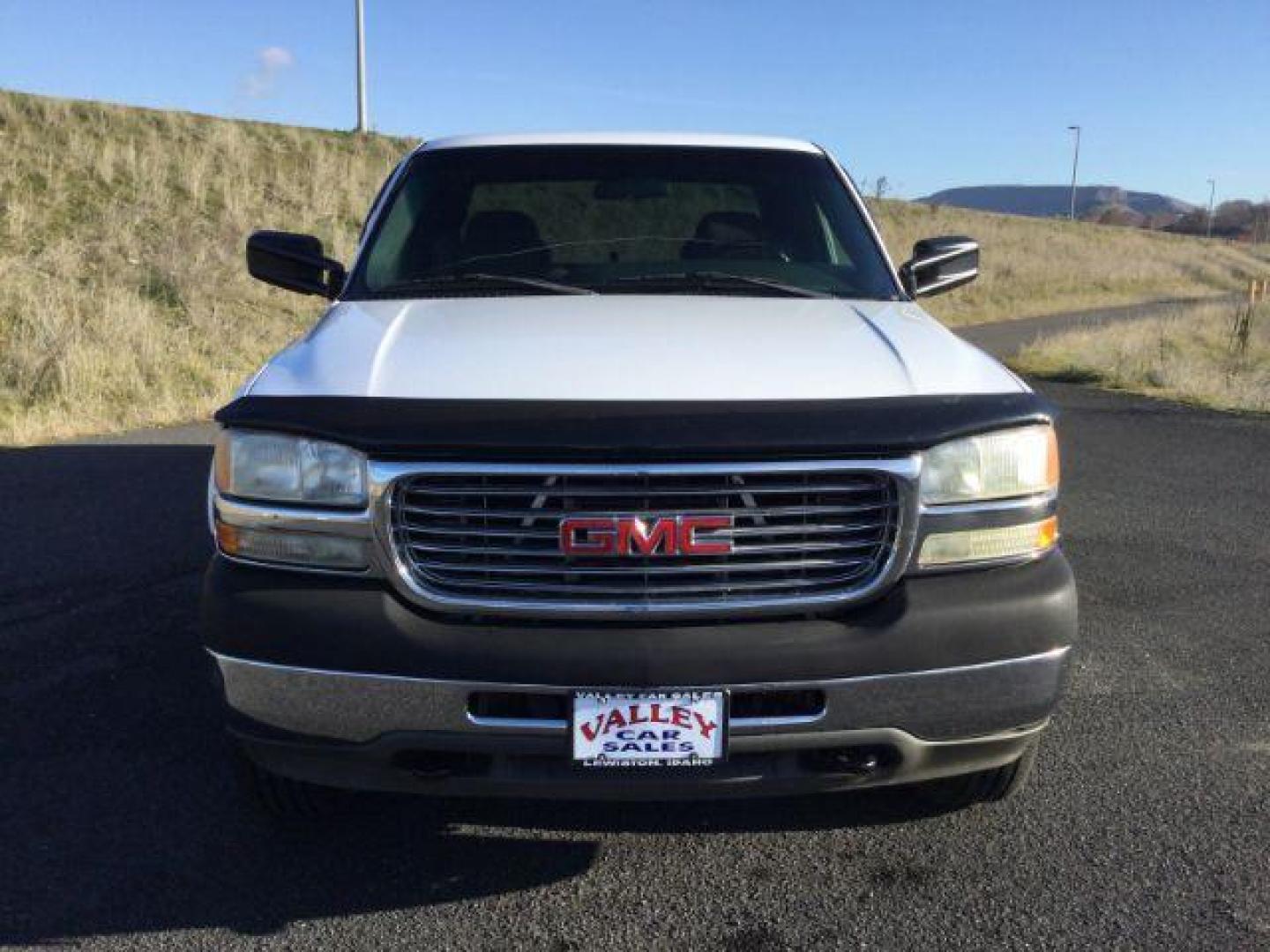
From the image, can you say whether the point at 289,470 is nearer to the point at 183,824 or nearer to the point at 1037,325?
the point at 183,824

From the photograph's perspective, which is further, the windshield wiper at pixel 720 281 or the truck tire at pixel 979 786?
the windshield wiper at pixel 720 281

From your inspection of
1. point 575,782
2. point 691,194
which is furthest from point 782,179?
point 575,782

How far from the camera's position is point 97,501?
20.7 feet

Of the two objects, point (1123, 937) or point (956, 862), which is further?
point (956, 862)

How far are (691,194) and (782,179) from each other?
36 cm

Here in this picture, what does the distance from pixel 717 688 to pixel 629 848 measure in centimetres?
78

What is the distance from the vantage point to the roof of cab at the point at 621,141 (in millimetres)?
4293

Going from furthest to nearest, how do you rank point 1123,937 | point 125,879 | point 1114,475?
1. point 1114,475
2. point 125,879
3. point 1123,937

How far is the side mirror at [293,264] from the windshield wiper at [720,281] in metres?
1.15

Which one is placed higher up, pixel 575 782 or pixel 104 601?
pixel 575 782

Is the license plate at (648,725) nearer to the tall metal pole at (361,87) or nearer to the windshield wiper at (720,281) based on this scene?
the windshield wiper at (720,281)

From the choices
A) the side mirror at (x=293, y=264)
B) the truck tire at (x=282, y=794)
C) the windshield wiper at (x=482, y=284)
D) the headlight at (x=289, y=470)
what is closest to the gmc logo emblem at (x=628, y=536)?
the headlight at (x=289, y=470)

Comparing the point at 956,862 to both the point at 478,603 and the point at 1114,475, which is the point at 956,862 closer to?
the point at 478,603

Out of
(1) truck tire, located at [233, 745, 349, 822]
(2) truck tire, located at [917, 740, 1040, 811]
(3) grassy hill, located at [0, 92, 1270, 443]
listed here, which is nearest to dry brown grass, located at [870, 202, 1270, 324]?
(3) grassy hill, located at [0, 92, 1270, 443]
